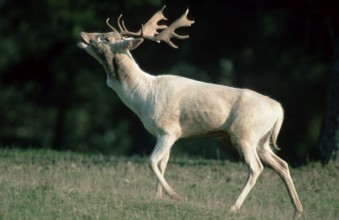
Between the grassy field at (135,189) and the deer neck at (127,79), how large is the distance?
123 cm

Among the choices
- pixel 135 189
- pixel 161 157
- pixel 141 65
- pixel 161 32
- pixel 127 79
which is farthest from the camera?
pixel 141 65

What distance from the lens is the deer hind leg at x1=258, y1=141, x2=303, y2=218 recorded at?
12.7 meters

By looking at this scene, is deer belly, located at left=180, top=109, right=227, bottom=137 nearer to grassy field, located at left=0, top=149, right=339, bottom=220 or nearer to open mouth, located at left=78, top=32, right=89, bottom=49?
grassy field, located at left=0, top=149, right=339, bottom=220

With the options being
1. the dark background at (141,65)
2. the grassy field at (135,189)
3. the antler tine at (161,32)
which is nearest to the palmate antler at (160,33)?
the antler tine at (161,32)

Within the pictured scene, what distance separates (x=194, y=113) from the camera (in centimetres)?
1284

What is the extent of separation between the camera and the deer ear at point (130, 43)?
13.0 meters

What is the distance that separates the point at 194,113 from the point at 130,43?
1258 millimetres

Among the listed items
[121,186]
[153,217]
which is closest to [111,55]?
[121,186]

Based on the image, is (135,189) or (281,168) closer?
(281,168)

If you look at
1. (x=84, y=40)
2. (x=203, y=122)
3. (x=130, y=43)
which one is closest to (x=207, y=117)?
(x=203, y=122)

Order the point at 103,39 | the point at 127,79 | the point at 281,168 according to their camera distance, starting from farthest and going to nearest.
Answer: the point at 103,39, the point at 127,79, the point at 281,168

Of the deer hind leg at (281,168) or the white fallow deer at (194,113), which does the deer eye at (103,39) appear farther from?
the deer hind leg at (281,168)

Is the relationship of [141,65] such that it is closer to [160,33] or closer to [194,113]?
[160,33]

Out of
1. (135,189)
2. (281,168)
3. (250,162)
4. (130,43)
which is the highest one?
(130,43)
